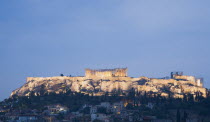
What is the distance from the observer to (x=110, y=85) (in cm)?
9031

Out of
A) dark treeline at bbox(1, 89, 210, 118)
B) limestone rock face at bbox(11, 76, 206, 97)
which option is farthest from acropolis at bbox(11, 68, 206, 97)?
dark treeline at bbox(1, 89, 210, 118)

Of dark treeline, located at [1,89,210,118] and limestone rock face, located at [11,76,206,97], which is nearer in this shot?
dark treeline, located at [1,89,210,118]

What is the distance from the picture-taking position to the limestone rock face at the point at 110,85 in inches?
3484

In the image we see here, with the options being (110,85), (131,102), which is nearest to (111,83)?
(110,85)

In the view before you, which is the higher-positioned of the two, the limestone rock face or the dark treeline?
the limestone rock face

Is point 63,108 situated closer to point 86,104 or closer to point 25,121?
point 86,104

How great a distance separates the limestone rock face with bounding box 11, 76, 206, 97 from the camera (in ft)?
290

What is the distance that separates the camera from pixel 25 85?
9875cm

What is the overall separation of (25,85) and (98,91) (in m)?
19.4

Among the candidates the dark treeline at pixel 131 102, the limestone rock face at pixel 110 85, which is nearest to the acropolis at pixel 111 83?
the limestone rock face at pixel 110 85

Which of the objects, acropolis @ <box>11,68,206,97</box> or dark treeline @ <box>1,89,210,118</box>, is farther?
acropolis @ <box>11,68,206,97</box>

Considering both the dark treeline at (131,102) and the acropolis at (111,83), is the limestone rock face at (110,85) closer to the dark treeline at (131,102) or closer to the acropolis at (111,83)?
the acropolis at (111,83)

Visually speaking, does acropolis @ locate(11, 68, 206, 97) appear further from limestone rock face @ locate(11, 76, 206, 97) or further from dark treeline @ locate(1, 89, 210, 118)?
dark treeline @ locate(1, 89, 210, 118)

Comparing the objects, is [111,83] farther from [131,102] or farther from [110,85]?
[131,102]
